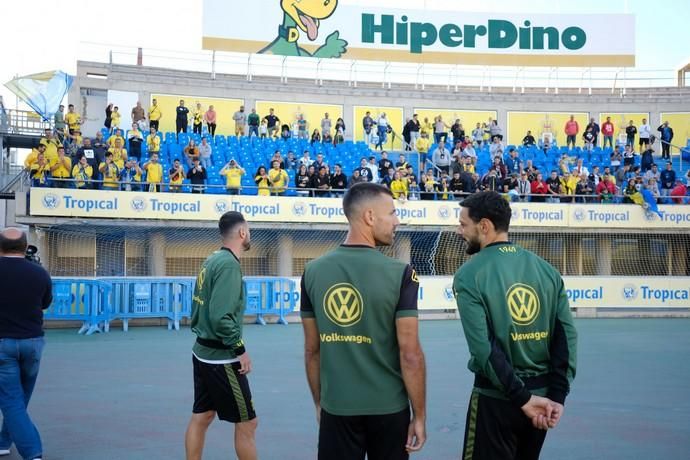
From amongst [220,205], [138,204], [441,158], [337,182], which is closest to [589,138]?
[441,158]

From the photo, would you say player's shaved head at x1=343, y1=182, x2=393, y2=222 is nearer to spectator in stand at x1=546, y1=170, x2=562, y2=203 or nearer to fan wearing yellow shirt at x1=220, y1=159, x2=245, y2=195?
fan wearing yellow shirt at x1=220, y1=159, x2=245, y2=195

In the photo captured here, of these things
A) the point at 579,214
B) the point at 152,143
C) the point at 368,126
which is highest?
the point at 368,126

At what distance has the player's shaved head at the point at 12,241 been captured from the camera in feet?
17.4

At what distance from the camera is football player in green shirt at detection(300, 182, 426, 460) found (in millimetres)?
3232

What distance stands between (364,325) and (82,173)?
16178mm

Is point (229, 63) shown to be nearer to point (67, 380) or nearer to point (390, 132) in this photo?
point (390, 132)

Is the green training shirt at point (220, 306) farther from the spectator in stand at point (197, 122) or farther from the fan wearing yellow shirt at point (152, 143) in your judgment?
the spectator in stand at point (197, 122)

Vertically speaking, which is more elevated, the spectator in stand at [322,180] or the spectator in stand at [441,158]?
the spectator in stand at [441,158]

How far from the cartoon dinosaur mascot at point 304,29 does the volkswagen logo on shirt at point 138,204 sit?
12.7 meters

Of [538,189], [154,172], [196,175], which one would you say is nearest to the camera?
[154,172]

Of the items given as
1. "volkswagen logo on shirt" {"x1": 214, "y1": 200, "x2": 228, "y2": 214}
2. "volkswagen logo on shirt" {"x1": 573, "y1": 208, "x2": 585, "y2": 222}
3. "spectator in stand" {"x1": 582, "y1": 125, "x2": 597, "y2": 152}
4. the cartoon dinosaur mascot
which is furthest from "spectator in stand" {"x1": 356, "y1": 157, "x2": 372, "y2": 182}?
"spectator in stand" {"x1": 582, "y1": 125, "x2": 597, "y2": 152}

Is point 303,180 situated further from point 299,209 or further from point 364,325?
point 364,325

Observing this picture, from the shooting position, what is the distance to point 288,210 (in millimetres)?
19016

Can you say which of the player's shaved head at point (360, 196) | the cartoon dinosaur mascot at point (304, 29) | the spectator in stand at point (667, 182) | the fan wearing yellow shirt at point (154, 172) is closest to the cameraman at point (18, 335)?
the player's shaved head at point (360, 196)
